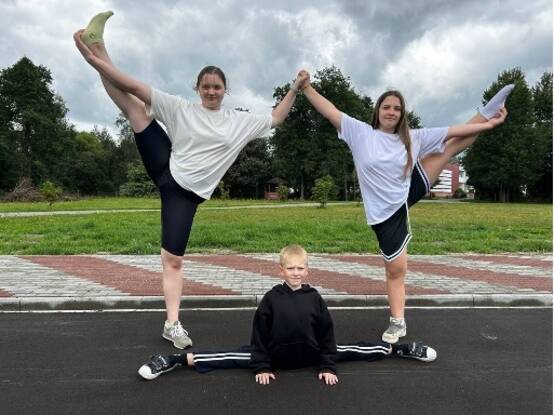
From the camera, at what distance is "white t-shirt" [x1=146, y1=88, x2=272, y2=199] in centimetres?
388

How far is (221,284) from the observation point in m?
6.64

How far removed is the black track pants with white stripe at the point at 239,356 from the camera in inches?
147

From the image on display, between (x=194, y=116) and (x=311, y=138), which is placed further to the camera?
(x=311, y=138)

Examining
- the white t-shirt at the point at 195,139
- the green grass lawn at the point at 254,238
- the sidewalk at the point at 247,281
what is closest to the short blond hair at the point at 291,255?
the white t-shirt at the point at 195,139

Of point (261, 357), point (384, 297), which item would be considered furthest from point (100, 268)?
point (261, 357)

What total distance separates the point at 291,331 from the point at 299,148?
53692 mm

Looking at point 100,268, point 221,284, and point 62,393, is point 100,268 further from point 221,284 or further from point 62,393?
point 62,393

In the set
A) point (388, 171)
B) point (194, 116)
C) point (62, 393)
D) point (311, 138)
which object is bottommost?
point (62, 393)

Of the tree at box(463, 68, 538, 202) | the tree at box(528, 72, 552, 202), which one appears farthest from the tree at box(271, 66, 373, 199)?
the tree at box(528, 72, 552, 202)

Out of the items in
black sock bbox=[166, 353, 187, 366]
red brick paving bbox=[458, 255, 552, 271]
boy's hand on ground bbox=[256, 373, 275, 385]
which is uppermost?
red brick paving bbox=[458, 255, 552, 271]

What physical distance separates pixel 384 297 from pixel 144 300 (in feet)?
9.59

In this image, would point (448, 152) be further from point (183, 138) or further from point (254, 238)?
point (254, 238)

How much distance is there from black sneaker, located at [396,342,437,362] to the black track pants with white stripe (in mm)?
179

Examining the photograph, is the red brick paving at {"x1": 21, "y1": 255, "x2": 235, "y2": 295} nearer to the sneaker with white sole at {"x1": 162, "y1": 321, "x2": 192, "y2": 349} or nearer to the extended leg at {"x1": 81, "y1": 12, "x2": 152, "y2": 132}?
the sneaker with white sole at {"x1": 162, "y1": 321, "x2": 192, "y2": 349}
